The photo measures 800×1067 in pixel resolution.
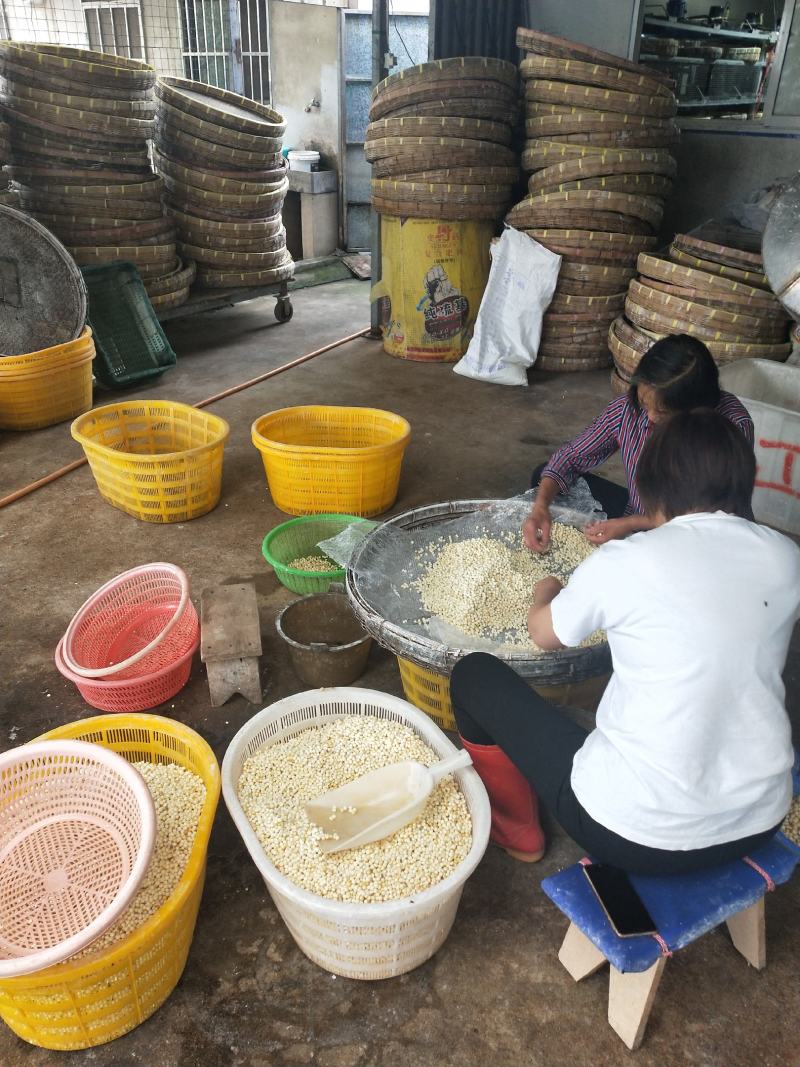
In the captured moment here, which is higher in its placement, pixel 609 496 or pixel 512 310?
pixel 512 310

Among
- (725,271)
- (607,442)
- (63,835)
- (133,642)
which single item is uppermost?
(725,271)

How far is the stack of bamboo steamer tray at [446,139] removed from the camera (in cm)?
424

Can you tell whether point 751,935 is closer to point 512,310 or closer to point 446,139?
point 512,310

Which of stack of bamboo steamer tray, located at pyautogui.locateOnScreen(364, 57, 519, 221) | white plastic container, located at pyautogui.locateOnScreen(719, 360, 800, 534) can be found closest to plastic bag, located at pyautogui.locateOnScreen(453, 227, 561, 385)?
stack of bamboo steamer tray, located at pyautogui.locateOnScreen(364, 57, 519, 221)

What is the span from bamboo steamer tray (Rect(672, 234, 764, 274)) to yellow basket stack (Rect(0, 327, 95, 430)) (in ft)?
9.97

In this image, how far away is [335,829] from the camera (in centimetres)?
144

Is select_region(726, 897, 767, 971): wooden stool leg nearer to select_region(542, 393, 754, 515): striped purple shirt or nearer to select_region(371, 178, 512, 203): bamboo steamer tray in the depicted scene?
select_region(542, 393, 754, 515): striped purple shirt

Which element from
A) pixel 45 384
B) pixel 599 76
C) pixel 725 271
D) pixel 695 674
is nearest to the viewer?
pixel 695 674

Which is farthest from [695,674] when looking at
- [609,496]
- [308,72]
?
[308,72]

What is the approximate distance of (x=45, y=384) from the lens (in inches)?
142

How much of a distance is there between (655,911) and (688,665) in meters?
0.43

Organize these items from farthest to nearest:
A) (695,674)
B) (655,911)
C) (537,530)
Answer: (537,530), (655,911), (695,674)

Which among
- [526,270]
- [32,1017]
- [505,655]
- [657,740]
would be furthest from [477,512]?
[526,270]

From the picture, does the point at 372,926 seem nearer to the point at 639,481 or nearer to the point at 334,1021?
the point at 334,1021
